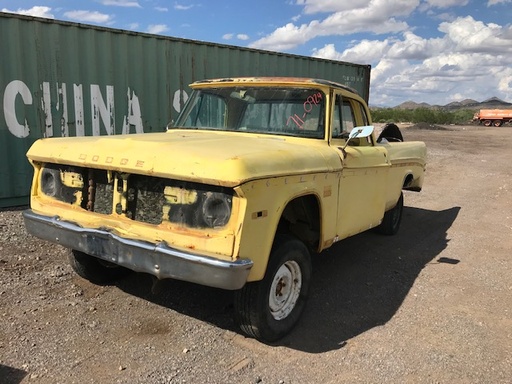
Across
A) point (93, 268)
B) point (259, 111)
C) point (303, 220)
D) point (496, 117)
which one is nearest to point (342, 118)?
point (259, 111)

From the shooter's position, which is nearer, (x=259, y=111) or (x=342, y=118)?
(x=259, y=111)

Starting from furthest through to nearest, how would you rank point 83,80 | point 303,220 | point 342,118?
point 83,80 → point 342,118 → point 303,220

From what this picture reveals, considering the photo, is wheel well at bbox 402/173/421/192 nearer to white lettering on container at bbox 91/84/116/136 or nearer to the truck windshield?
the truck windshield

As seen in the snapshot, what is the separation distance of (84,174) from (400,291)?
3.04 metres

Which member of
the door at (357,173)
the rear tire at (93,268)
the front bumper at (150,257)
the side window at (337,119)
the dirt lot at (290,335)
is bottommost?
the dirt lot at (290,335)

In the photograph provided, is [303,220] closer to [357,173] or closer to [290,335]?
[357,173]

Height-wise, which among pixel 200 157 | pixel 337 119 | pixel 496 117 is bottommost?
pixel 200 157

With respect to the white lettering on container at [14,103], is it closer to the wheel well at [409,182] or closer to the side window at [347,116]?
the side window at [347,116]

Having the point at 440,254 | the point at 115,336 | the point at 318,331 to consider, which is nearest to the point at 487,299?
the point at 440,254

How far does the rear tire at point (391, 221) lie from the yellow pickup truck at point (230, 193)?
1.58 meters

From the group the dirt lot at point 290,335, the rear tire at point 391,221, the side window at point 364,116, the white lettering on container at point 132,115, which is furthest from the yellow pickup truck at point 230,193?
the white lettering on container at point 132,115

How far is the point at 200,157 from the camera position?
2.80 m

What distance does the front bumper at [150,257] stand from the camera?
2684mm

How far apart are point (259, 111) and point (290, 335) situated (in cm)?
195
